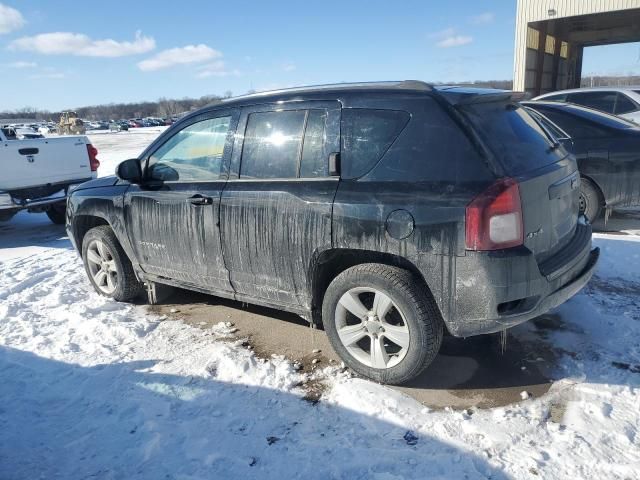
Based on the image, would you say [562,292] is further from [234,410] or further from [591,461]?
[234,410]

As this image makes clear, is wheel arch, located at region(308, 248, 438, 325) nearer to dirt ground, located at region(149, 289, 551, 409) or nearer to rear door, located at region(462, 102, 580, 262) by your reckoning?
dirt ground, located at region(149, 289, 551, 409)

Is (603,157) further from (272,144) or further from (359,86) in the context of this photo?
(272,144)

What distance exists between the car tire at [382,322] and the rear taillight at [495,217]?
0.50 meters

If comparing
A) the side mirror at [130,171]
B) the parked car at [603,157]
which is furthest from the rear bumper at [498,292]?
the parked car at [603,157]

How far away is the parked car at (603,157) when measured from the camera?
21.3ft

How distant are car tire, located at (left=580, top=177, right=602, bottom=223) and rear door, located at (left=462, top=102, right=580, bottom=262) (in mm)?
3606

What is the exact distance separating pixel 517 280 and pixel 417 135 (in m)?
1.02

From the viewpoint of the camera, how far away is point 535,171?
121 inches

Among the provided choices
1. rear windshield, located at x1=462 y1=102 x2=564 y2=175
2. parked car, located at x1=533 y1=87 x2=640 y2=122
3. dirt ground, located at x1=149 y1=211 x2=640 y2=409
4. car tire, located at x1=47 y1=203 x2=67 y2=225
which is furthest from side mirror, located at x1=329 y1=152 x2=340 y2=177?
parked car, located at x1=533 y1=87 x2=640 y2=122

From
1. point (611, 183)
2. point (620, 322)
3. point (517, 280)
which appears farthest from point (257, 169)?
point (611, 183)

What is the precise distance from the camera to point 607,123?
677 centimetres

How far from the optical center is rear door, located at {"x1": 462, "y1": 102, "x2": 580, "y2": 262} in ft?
9.65

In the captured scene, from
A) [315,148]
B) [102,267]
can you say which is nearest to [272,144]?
[315,148]

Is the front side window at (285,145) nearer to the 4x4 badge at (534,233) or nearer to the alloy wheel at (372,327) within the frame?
the alloy wheel at (372,327)
